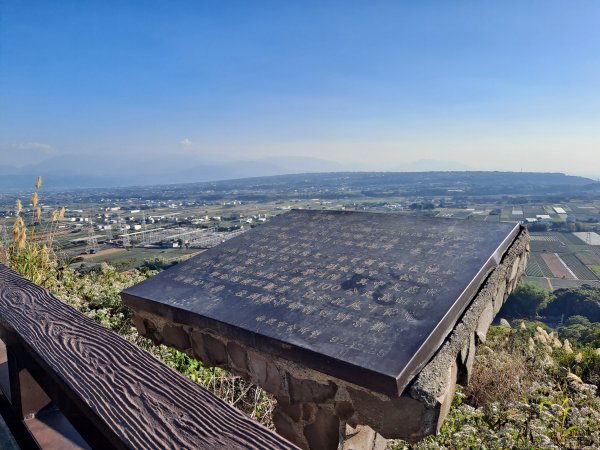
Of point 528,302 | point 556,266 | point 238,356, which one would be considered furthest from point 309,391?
point 556,266

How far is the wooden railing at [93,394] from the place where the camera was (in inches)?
31.0

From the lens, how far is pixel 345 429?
2305 millimetres

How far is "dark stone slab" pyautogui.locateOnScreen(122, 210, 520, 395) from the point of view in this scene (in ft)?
6.41

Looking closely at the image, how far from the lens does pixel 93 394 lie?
0.97 m

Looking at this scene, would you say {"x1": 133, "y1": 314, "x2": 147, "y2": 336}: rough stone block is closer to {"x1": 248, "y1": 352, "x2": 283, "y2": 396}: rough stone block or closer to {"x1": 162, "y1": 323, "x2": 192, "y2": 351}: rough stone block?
{"x1": 162, "y1": 323, "x2": 192, "y2": 351}: rough stone block

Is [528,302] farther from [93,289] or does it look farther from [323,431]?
[93,289]

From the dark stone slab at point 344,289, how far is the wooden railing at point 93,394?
1049 mm

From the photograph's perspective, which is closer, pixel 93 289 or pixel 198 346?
pixel 198 346

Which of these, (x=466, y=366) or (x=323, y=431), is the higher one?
(x=466, y=366)

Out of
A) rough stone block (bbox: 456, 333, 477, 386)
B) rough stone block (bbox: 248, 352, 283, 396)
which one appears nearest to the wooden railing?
rough stone block (bbox: 248, 352, 283, 396)

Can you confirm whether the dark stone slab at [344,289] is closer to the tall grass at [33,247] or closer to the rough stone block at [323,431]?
the rough stone block at [323,431]

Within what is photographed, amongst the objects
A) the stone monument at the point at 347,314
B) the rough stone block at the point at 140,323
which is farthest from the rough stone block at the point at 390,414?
the rough stone block at the point at 140,323

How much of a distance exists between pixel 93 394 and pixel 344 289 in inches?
65.0

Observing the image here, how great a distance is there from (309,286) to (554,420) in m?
A: 1.90
